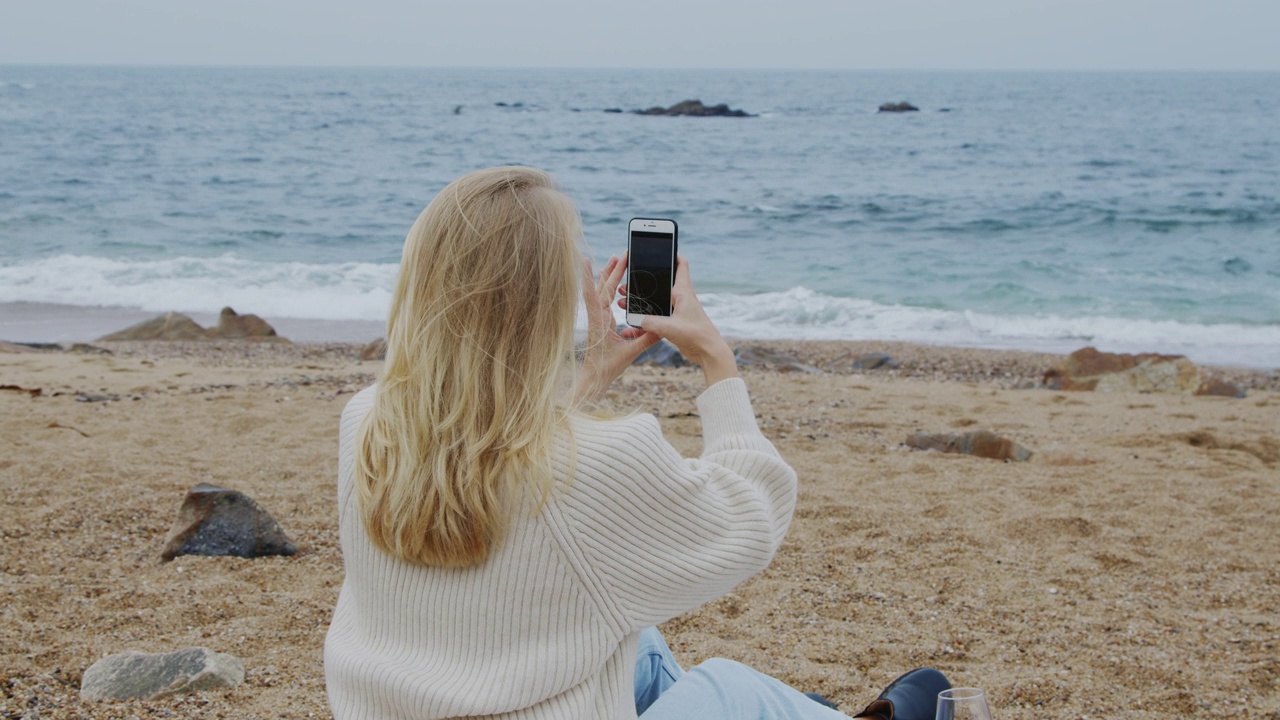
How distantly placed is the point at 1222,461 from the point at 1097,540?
1.79 meters

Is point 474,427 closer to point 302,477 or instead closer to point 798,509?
point 798,509

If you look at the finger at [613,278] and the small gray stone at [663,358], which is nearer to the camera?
the finger at [613,278]

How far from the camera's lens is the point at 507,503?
1.56 m

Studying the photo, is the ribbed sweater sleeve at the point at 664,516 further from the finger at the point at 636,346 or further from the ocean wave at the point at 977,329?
the ocean wave at the point at 977,329

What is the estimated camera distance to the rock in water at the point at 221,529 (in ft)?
13.2

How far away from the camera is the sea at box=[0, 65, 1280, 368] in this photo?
13.5 metres

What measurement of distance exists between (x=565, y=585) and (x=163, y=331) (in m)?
10.5

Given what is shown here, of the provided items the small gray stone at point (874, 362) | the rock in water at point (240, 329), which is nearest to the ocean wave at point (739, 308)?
the rock in water at point (240, 329)

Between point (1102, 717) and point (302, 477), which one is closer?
point (1102, 717)

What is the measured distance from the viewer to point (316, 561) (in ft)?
13.4

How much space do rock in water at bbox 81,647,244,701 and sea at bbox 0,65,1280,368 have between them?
5.87ft

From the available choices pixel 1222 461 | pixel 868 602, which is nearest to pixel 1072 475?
pixel 1222 461

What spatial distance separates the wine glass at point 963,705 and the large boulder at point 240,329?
10173 millimetres

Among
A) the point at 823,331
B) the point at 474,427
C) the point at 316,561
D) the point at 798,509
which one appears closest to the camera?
Result: the point at 474,427
